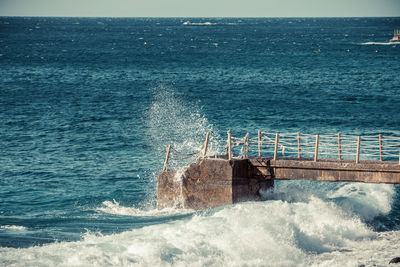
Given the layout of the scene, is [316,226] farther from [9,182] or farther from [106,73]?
[106,73]

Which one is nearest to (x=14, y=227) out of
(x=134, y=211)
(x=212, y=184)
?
(x=134, y=211)

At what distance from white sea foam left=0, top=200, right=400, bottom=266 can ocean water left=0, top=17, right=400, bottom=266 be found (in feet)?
0.17

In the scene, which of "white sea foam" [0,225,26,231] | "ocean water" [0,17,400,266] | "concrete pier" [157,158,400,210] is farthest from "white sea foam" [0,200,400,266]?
"white sea foam" [0,225,26,231]

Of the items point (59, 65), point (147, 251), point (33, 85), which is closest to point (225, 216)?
→ point (147, 251)

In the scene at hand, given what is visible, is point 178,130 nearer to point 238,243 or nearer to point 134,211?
point 134,211

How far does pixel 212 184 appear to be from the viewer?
2555cm

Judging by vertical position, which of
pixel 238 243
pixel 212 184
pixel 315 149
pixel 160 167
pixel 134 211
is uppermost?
pixel 315 149

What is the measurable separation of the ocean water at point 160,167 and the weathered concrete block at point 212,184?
0.56 metres

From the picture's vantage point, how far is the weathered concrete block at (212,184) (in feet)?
83.0

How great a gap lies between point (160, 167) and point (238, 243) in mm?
13604

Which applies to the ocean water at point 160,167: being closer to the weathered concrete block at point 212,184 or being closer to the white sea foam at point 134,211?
the white sea foam at point 134,211

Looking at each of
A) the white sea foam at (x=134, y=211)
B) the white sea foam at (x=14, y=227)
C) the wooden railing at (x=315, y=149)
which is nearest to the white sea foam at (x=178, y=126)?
the wooden railing at (x=315, y=149)

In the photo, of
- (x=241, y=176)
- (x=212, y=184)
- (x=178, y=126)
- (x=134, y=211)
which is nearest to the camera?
(x=212, y=184)

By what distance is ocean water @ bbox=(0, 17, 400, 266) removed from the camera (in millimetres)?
21297
